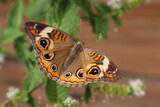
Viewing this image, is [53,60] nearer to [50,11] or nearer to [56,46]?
[56,46]

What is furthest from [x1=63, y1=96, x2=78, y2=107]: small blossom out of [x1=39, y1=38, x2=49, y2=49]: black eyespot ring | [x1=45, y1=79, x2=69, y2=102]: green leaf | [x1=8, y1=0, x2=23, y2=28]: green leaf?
[x1=8, y1=0, x2=23, y2=28]: green leaf

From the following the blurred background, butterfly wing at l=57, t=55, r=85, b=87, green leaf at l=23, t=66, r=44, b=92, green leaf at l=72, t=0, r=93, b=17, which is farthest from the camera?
the blurred background

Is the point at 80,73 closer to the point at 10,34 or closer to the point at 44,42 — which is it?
the point at 44,42

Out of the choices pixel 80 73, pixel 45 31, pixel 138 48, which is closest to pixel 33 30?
pixel 45 31

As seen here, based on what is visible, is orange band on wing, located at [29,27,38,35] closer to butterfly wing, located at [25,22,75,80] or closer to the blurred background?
butterfly wing, located at [25,22,75,80]

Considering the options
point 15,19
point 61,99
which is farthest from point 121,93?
point 15,19

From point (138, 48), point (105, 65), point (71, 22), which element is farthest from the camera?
point (138, 48)
